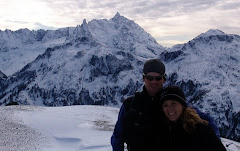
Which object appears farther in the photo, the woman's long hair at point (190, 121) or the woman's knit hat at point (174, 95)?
the woman's knit hat at point (174, 95)

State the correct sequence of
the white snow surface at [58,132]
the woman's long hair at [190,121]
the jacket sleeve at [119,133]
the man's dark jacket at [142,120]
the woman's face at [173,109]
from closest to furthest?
the woman's long hair at [190,121] → the woman's face at [173,109] → the man's dark jacket at [142,120] → the jacket sleeve at [119,133] → the white snow surface at [58,132]

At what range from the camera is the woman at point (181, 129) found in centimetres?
493

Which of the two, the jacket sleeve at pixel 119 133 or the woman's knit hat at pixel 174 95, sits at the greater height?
the woman's knit hat at pixel 174 95

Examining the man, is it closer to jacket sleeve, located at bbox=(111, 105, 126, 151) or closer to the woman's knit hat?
jacket sleeve, located at bbox=(111, 105, 126, 151)

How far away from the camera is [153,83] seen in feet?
20.8

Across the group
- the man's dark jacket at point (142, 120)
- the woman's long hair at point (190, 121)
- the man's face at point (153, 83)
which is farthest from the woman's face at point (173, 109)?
the man's face at point (153, 83)

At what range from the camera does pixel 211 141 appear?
4.86 meters

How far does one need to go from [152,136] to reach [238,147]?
25.0 meters

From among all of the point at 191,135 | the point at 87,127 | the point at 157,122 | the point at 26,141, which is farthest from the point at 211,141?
the point at 87,127

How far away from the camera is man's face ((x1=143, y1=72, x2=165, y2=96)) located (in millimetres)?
6340

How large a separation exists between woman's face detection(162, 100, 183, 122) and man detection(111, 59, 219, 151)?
1.63ft

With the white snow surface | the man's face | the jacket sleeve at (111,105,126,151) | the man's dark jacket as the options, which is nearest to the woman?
the man's dark jacket

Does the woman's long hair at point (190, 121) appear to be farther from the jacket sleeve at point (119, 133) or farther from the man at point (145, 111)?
the jacket sleeve at point (119, 133)

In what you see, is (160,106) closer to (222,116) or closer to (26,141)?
(26,141)
